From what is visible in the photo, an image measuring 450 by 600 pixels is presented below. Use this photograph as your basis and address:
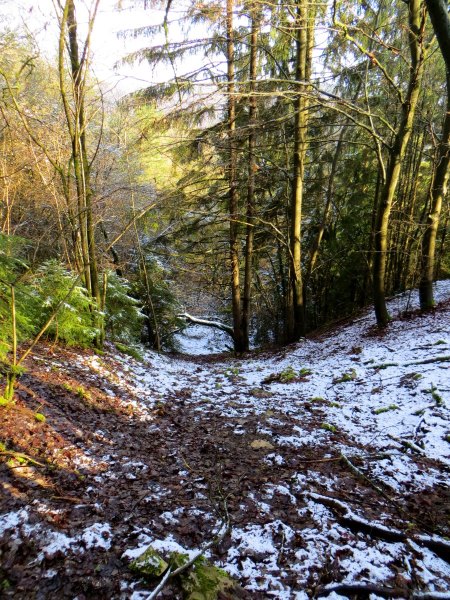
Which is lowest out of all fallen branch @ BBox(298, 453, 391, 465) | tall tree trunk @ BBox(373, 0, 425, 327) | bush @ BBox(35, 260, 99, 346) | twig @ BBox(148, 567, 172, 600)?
fallen branch @ BBox(298, 453, 391, 465)

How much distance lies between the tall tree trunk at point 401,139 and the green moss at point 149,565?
304 inches

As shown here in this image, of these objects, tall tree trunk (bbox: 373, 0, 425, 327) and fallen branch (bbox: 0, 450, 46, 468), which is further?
tall tree trunk (bbox: 373, 0, 425, 327)

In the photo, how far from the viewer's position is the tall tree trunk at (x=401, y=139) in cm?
669

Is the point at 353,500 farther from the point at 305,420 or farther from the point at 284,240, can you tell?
the point at 284,240

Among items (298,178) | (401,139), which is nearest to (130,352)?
(298,178)

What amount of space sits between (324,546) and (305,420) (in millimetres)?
2460

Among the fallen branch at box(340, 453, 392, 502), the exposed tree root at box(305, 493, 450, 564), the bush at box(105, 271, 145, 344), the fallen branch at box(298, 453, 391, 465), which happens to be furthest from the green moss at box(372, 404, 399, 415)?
the bush at box(105, 271, 145, 344)

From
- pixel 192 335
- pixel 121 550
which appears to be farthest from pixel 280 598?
pixel 192 335

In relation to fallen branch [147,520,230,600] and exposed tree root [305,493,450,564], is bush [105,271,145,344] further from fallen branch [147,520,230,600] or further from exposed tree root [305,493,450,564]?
exposed tree root [305,493,450,564]

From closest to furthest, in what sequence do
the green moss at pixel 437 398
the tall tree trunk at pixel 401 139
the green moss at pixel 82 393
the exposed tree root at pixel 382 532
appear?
the exposed tree root at pixel 382 532 < the green moss at pixel 437 398 < the green moss at pixel 82 393 < the tall tree trunk at pixel 401 139

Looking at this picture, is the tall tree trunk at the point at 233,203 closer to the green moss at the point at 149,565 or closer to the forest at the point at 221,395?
the forest at the point at 221,395

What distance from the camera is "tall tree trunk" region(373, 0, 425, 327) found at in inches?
263

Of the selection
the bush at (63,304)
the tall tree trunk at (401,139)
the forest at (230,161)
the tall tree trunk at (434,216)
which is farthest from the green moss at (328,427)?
the tall tree trunk at (434,216)

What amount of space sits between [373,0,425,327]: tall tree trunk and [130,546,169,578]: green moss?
304 inches
